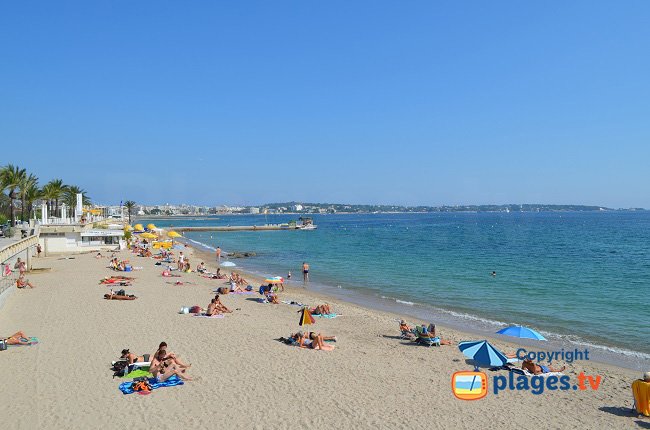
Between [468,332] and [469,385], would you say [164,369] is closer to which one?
[469,385]

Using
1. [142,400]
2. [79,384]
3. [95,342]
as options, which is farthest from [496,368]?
[95,342]

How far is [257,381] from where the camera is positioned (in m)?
11.4

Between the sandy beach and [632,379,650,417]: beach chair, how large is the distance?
0.85 feet

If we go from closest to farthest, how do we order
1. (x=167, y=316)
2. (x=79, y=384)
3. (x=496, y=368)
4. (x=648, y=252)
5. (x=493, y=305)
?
(x=79, y=384)
(x=496, y=368)
(x=167, y=316)
(x=493, y=305)
(x=648, y=252)

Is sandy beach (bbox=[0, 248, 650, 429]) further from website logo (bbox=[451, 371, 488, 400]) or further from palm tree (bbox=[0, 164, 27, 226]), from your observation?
palm tree (bbox=[0, 164, 27, 226])

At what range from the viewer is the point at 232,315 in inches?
750

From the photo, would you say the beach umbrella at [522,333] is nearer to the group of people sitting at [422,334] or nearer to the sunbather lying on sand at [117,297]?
the group of people sitting at [422,334]

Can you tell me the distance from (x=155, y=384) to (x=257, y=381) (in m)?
2.23

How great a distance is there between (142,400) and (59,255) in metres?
35.3

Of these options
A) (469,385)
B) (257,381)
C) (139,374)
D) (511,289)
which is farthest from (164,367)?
(511,289)

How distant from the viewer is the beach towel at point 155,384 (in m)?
10.4

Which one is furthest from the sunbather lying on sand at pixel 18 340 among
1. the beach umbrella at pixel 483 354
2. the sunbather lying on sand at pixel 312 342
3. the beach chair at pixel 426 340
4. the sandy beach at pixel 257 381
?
the beach umbrella at pixel 483 354

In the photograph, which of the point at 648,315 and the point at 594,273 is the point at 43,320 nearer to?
A: the point at 648,315

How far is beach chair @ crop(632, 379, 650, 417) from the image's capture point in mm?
9664
